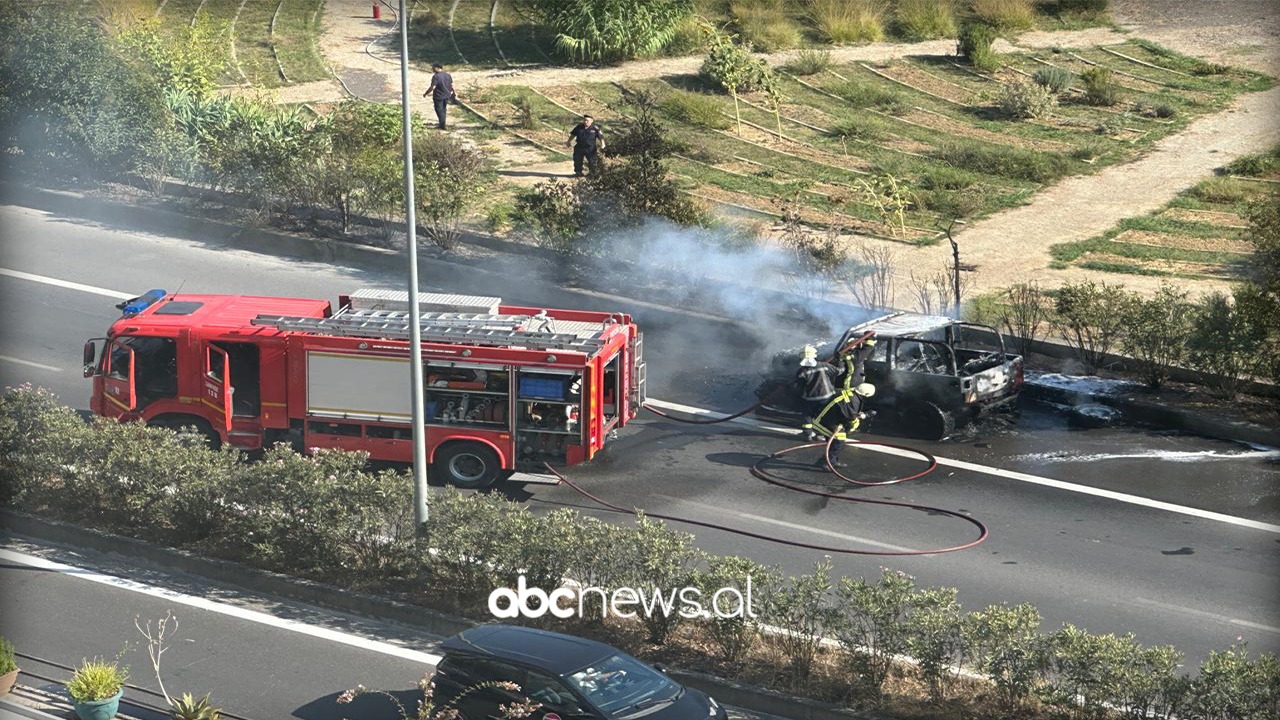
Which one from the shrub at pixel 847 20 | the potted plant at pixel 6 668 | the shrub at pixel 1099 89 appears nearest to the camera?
the potted plant at pixel 6 668

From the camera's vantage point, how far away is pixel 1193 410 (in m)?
22.0

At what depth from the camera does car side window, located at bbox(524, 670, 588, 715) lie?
13.1 metres

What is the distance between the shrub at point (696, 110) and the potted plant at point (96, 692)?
24.8 meters

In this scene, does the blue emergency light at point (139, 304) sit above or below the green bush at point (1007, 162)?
below

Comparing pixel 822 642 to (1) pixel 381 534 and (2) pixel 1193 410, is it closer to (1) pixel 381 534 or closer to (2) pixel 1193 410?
(1) pixel 381 534

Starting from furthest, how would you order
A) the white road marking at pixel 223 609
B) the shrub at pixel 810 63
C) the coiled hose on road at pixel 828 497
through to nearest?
the shrub at pixel 810 63 → the coiled hose on road at pixel 828 497 → the white road marking at pixel 223 609

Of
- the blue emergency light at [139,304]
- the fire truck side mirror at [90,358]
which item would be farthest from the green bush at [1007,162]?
the fire truck side mirror at [90,358]

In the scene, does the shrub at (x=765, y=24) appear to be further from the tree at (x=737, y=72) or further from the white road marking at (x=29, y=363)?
the white road marking at (x=29, y=363)

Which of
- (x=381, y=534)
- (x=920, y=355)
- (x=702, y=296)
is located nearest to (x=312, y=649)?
(x=381, y=534)

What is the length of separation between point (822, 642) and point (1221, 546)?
5693 millimetres

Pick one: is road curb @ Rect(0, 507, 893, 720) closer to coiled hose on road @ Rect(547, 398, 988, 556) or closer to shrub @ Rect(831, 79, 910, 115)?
coiled hose on road @ Rect(547, 398, 988, 556)

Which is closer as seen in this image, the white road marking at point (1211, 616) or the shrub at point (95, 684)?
the shrub at point (95, 684)

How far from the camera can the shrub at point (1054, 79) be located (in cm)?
3928

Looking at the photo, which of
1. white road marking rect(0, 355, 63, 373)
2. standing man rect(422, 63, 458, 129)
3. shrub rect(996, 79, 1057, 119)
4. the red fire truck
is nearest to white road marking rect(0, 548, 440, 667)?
the red fire truck
